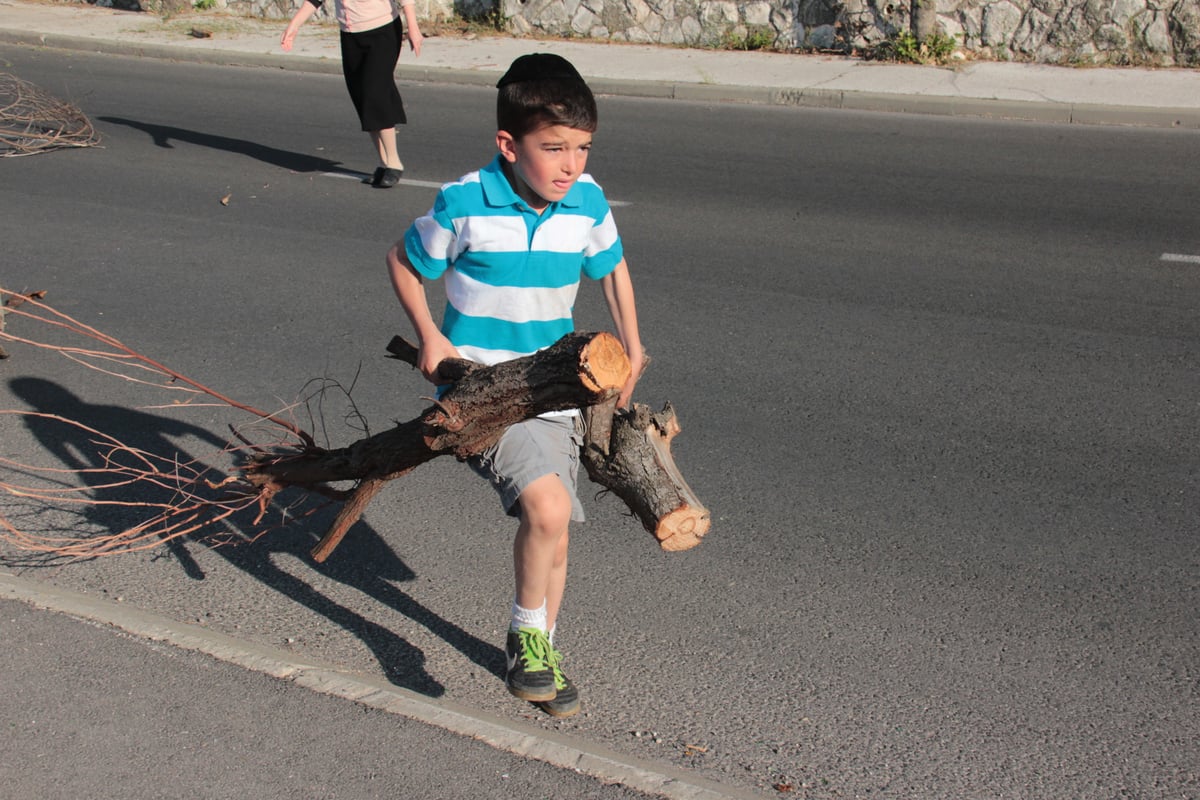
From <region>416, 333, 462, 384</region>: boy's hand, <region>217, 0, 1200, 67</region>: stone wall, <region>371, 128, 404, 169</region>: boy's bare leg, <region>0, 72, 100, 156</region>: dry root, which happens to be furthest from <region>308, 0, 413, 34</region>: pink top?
<region>416, 333, 462, 384</region>: boy's hand

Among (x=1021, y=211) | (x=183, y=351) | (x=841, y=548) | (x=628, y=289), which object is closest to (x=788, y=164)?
Result: (x=1021, y=211)

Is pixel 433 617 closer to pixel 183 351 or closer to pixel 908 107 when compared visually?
pixel 183 351

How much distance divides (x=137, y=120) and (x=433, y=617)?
9.79 metres

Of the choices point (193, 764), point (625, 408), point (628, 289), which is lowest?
point (193, 764)

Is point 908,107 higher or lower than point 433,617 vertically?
higher

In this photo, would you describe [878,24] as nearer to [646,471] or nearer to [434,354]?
[646,471]

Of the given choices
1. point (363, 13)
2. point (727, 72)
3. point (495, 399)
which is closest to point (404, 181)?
point (363, 13)

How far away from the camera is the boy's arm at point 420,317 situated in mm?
3074

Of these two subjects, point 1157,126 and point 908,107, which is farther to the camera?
point 908,107

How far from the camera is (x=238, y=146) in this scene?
1095cm

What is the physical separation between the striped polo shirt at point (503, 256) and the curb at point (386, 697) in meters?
0.97

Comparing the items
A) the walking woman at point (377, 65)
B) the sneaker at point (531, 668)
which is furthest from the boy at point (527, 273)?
A: the walking woman at point (377, 65)

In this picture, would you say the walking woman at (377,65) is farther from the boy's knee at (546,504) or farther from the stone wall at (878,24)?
the boy's knee at (546,504)

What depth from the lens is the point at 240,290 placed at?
7.02 metres
